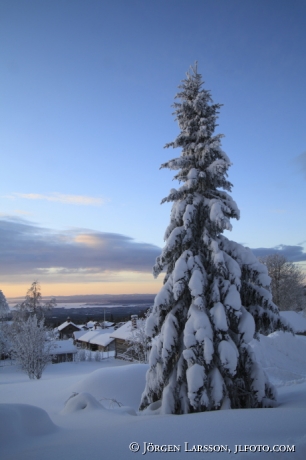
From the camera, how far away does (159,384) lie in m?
8.66

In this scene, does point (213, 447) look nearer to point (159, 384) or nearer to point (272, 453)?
point (272, 453)

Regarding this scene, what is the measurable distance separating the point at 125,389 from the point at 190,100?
1330 cm

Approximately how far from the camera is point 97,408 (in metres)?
8.25

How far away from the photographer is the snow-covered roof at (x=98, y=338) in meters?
50.8

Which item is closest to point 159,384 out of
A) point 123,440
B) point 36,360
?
point 123,440

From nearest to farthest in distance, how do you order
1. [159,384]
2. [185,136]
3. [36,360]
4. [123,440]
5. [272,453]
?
[272,453] → [123,440] → [159,384] → [185,136] → [36,360]

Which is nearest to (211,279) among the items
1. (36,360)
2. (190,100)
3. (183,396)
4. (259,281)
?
(259,281)

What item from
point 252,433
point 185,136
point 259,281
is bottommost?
point 252,433

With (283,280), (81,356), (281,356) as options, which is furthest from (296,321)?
(81,356)

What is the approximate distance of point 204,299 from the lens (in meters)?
8.46

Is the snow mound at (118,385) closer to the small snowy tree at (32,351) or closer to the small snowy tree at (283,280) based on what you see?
the small snowy tree at (32,351)

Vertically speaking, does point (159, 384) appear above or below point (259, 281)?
below

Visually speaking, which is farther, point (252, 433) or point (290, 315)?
point (290, 315)

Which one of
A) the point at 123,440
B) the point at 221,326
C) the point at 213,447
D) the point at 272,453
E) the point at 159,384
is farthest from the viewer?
the point at 159,384
